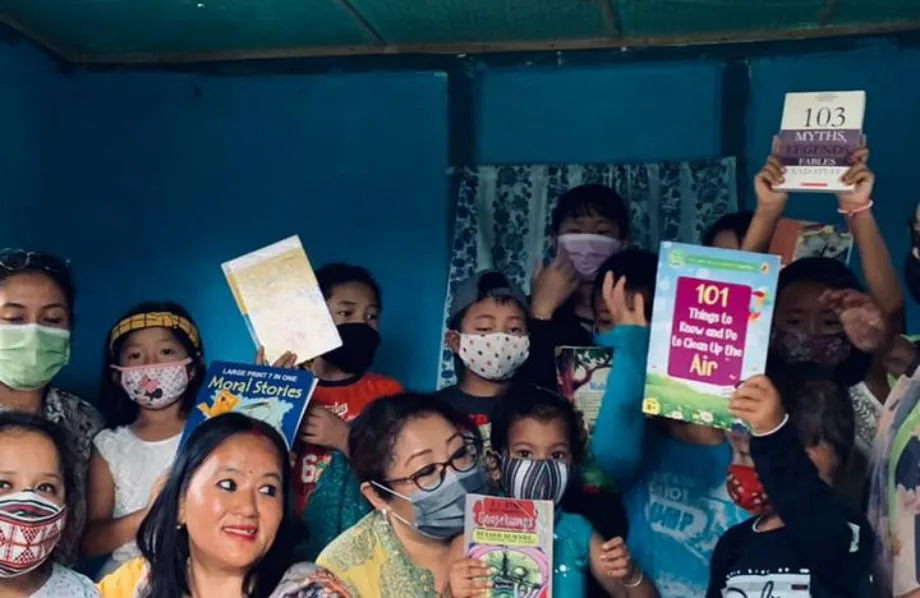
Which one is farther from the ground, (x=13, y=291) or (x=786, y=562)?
(x=13, y=291)

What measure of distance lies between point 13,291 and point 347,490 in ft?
3.30

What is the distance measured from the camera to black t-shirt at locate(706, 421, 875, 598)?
6.55ft

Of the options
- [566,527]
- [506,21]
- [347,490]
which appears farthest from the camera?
[506,21]

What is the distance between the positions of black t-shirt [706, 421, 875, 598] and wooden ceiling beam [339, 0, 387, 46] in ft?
6.72

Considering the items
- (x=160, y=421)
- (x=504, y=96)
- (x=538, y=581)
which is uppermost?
(x=504, y=96)

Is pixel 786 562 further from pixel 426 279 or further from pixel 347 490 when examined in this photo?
pixel 426 279

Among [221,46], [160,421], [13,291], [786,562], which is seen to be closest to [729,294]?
[786,562]

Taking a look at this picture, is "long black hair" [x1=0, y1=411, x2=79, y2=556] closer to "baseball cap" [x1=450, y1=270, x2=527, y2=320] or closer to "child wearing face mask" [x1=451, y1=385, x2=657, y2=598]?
"child wearing face mask" [x1=451, y1=385, x2=657, y2=598]

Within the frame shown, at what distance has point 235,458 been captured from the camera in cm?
208

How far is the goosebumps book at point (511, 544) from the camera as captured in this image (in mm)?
2150

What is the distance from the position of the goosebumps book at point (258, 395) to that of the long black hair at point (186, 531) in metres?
0.41

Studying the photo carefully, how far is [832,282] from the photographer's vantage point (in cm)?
259

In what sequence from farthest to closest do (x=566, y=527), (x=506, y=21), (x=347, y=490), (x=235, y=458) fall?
(x=506, y=21)
(x=347, y=490)
(x=566, y=527)
(x=235, y=458)

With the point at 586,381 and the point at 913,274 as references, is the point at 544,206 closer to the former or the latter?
the point at 586,381
